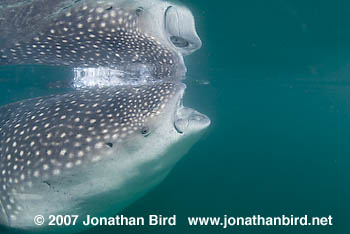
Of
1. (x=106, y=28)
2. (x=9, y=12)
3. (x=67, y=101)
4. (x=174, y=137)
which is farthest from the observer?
(x=9, y=12)

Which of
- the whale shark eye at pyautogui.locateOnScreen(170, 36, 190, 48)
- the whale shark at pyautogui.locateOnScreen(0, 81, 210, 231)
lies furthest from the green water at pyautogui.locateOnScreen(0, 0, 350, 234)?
the whale shark at pyautogui.locateOnScreen(0, 81, 210, 231)

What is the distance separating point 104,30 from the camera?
4332 millimetres

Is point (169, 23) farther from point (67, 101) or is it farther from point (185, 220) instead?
point (185, 220)

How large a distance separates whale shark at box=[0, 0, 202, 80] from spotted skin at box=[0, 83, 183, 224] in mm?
1050

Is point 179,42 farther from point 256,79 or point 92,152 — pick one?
point 256,79

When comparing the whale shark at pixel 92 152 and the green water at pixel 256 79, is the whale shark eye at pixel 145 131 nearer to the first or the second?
the whale shark at pixel 92 152

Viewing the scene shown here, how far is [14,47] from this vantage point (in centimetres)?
512

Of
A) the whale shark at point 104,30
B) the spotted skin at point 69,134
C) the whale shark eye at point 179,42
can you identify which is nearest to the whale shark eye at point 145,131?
the spotted skin at point 69,134

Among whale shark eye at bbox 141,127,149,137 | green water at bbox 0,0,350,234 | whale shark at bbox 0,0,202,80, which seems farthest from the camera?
green water at bbox 0,0,350,234

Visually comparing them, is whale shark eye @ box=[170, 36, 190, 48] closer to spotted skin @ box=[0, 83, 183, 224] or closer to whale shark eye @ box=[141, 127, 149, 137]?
spotted skin @ box=[0, 83, 183, 224]

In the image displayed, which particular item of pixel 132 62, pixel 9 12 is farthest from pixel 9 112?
pixel 132 62

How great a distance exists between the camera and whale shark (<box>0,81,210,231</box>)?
10.8 feet

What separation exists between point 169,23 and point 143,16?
49 centimetres

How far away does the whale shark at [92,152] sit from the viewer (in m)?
3.28
